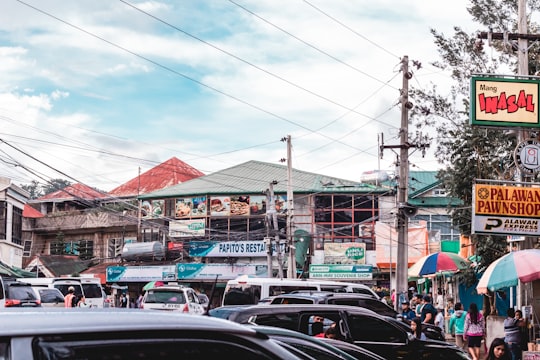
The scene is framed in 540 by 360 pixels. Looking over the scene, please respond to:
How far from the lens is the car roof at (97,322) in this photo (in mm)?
3260

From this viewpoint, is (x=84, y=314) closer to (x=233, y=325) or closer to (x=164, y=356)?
(x=164, y=356)

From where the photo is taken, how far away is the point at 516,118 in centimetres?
2167

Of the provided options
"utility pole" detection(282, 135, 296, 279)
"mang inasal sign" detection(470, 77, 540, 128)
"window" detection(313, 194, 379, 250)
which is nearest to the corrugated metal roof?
"window" detection(313, 194, 379, 250)

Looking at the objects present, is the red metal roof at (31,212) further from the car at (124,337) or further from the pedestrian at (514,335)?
the car at (124,337)

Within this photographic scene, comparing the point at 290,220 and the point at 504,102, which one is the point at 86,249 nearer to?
the point at 290,220

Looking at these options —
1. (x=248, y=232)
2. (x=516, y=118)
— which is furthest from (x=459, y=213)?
(x=248, y=232)

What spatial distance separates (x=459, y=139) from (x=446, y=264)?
715 cm

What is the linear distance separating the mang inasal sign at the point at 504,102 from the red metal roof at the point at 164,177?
56.7 meters

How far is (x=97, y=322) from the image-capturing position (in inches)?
135

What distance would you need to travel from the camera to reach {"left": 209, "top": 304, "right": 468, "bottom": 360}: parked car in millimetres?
11617

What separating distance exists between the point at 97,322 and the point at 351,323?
31.0 ft

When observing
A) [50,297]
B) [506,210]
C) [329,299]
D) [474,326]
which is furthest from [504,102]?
[50,297]

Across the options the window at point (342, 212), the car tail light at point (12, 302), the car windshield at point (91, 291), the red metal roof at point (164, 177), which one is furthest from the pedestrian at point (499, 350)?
the red metal roof at point (164, 177)

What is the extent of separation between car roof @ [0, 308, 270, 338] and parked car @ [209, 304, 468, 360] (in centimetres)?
767
